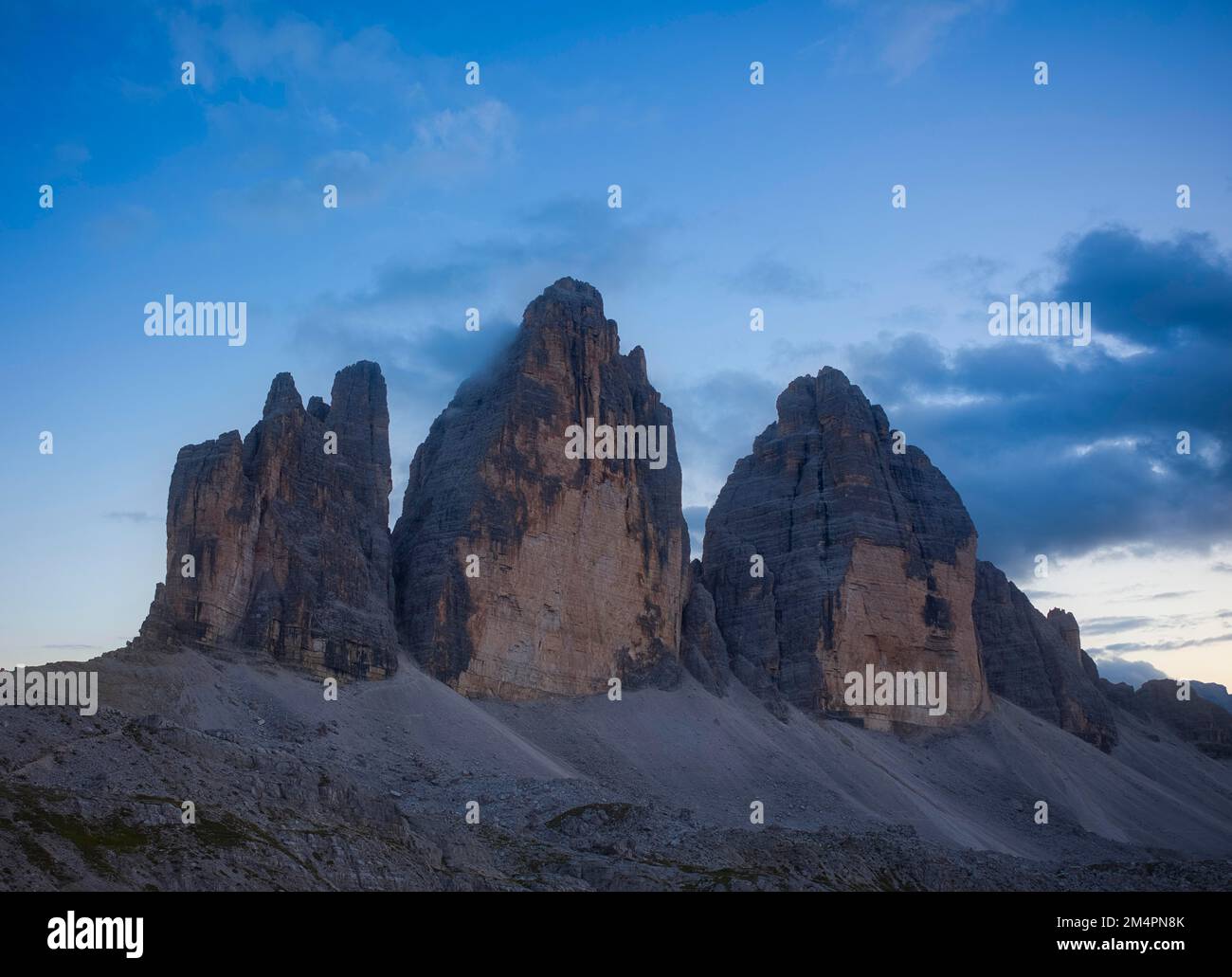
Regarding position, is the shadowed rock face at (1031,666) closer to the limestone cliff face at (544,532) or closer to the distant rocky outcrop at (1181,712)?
the distant rocky outcrop at (1181,712)

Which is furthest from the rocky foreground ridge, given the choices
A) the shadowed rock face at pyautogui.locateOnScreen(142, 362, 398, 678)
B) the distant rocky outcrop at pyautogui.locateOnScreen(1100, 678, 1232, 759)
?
the distant rocky outcrop at pyautogui.locateOnScreen(1100, 678, 1232, 759)

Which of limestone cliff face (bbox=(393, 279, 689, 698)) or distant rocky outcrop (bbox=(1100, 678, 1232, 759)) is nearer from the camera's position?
limestone cliff face (bbox=(393, 279, 689, 698))

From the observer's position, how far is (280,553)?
93.9 meters

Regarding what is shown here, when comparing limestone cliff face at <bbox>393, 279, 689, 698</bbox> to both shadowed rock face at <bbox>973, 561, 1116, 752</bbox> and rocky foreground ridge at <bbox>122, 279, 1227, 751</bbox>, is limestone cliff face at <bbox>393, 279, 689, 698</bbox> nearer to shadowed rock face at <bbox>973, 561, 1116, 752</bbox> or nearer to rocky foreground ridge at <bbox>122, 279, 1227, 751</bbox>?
rocky foreground ridge at <bbox>122, 279, 1227, 751</bbox>

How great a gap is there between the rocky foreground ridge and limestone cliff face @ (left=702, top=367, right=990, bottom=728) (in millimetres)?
273

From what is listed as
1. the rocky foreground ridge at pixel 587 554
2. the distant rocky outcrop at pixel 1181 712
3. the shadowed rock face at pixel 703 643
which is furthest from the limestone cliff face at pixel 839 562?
the distant rocky outcrop at pixel 1181 712

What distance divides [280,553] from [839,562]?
62604mm

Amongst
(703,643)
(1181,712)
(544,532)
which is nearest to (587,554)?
(544,532)

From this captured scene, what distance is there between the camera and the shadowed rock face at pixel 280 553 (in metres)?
88.8

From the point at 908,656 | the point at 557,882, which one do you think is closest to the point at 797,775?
the point at 908,656

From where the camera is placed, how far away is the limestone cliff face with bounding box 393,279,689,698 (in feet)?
347

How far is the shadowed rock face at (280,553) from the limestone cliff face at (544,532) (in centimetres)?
565

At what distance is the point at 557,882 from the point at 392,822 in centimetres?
720

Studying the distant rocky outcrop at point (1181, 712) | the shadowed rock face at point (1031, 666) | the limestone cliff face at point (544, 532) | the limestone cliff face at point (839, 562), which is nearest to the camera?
the limestone cliff face at point (544, 532)
